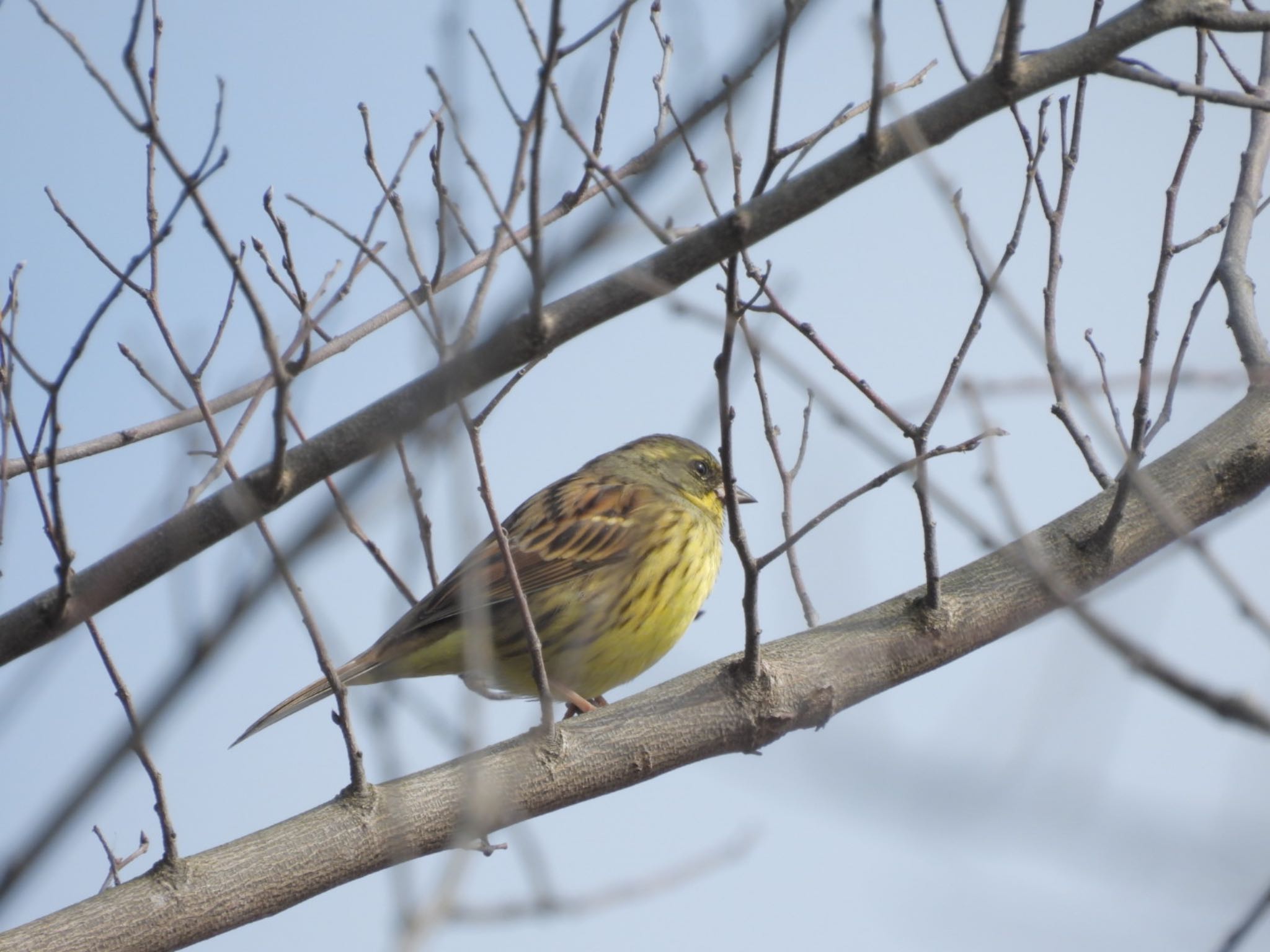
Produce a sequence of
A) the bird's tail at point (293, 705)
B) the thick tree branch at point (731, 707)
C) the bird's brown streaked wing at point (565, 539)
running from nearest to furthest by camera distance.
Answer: the thick tree branch at point (731, 707), the bird's tail at point (293, 705), the bird's brown streaked wing at point (565, 539)

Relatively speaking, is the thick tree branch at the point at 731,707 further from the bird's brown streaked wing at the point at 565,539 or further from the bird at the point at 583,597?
the bird's brown streaked wing at the point at 565,539

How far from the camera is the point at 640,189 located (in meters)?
2.12

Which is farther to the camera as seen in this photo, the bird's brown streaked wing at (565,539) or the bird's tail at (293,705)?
the bird's brown streaked wing at (565,539)

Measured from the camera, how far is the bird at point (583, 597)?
21.1 feet

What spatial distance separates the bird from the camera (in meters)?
6.43

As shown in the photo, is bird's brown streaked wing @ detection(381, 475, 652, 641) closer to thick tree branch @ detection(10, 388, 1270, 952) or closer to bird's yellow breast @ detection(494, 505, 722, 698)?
bird's yellow breast @ detection(494, 505, 722, 698)

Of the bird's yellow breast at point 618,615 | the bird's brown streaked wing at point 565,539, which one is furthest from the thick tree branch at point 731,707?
the bird's brown streaked wing at point 565,539

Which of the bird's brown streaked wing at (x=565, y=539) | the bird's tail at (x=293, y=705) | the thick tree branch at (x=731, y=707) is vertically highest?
the bird's brown streaked wing at (x=565, y=539)

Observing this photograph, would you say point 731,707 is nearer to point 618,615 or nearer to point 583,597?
point 618,615

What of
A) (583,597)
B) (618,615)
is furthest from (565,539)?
(618,615)

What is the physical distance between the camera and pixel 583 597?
698 cm

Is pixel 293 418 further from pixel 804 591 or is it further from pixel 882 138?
pixel 804 591

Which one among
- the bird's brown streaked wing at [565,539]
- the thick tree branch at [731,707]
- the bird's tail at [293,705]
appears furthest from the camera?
the bird's brown streaked wing at [565,539]

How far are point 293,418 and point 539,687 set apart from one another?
3.78 ft
